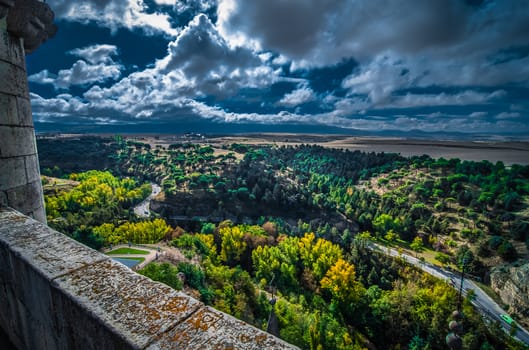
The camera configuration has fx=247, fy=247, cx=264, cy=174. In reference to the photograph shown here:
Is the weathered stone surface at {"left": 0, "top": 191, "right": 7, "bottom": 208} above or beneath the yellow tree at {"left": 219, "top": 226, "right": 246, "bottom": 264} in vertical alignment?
above

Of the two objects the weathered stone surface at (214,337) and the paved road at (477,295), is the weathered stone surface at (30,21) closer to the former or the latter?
the weathered stone surface at (214,337)

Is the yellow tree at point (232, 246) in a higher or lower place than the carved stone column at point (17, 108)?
lower

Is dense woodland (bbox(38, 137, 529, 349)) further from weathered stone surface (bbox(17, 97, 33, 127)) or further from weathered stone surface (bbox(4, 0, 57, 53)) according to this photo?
weathered stone surface (bbox(4, 0, 57, 53))

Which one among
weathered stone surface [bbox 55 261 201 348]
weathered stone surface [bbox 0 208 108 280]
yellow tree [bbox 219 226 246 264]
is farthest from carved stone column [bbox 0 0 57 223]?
yellow tree [bbox 219 226 246 264]

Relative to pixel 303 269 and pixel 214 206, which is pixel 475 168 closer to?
pixel 303 269

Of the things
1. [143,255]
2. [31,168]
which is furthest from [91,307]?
[143,255]

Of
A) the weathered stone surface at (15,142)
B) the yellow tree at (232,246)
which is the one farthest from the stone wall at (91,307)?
the yellow tree at (232,246)

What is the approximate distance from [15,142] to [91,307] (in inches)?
161

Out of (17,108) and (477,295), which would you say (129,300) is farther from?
(477,295)

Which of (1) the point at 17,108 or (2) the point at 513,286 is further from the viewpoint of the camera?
(2) the point at 513,286

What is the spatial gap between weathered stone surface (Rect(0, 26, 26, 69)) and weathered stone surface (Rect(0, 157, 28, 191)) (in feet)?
5.51

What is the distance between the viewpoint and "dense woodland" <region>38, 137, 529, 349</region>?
32469mm

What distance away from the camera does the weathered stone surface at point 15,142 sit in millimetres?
4008

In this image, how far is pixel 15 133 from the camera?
4.22 meters
